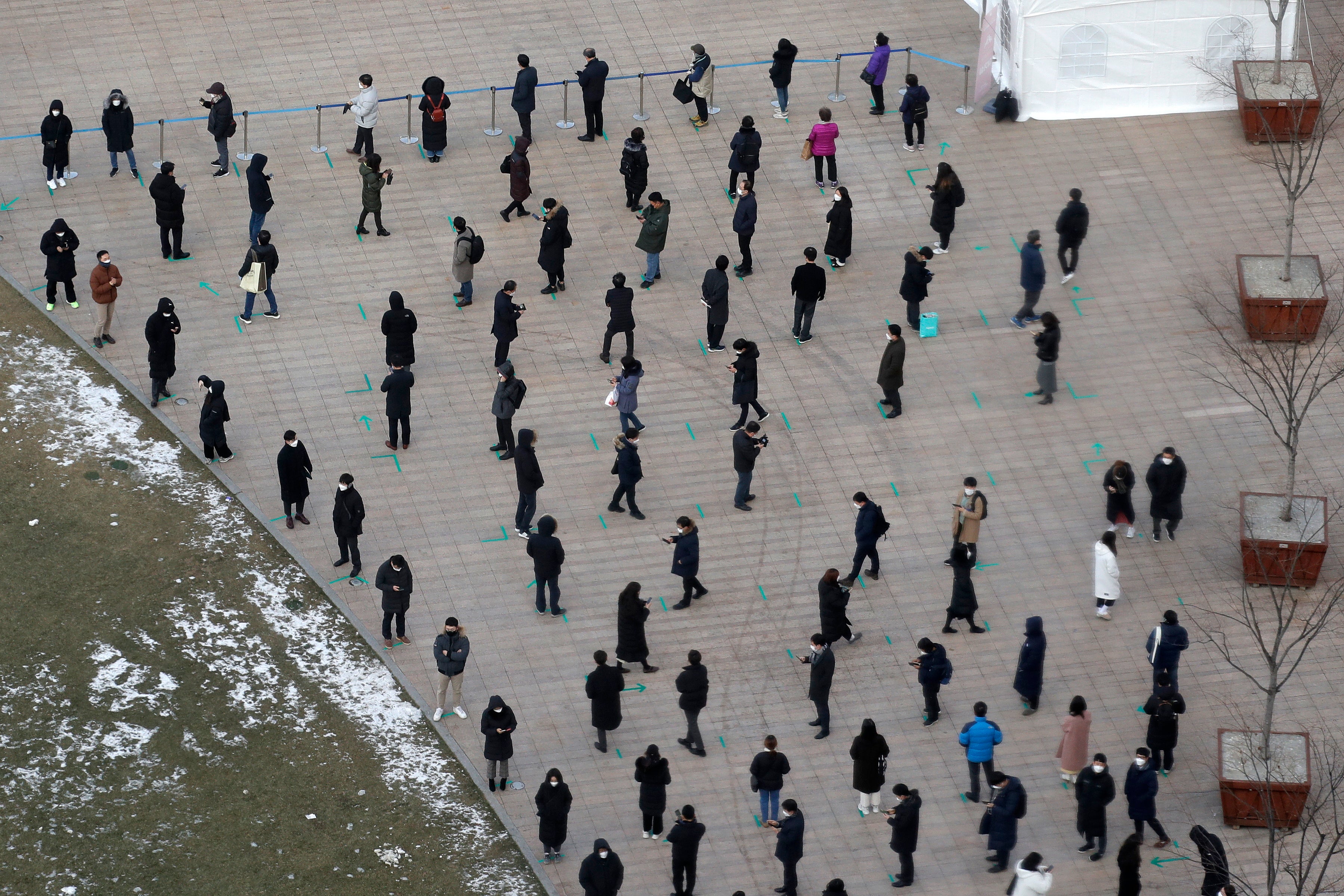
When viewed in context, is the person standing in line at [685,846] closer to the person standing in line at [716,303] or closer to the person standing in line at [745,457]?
the person standing in line at [745,457]

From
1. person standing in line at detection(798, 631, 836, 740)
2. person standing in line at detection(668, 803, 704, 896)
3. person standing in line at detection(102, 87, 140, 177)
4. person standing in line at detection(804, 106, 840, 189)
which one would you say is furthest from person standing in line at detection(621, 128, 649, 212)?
person standing in line at detection(668, 803, 704, 896)

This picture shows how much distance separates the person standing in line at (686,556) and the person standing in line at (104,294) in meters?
8.88

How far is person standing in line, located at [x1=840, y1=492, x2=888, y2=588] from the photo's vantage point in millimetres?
28781

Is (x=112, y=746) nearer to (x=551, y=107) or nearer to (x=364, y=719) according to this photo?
(x=364, y=719)

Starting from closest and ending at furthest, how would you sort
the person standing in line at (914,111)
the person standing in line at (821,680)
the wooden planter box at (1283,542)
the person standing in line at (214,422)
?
the person standing in line at (821,680), the wooden planter box at (1283,542), the person standing in line at (214,422), the person standing in line at (914,111)

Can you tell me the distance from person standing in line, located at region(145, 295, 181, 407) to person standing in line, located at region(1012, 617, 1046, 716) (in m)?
11.9

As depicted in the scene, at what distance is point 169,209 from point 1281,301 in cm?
1569

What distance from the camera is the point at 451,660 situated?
89.2ft

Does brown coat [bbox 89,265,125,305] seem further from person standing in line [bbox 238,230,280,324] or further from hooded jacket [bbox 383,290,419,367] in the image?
hooded jacket [bbox 383,290,419,367]

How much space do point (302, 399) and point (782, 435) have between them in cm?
653

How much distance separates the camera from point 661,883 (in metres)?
25.9

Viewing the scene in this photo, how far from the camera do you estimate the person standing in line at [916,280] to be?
32281mm

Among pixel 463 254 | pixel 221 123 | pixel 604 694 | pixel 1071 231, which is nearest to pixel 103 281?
pixel 221 123

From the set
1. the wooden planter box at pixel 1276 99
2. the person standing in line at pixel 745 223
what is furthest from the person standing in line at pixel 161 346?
the wooden planter box at pixel 1276 99
